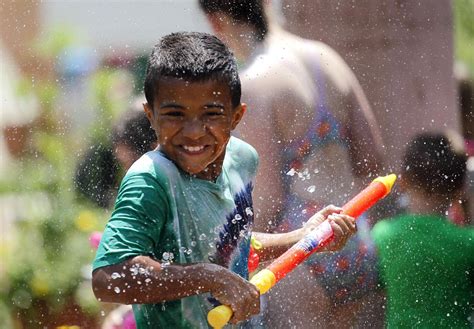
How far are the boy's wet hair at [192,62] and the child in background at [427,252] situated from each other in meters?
1.38

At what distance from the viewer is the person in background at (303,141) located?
361 cm

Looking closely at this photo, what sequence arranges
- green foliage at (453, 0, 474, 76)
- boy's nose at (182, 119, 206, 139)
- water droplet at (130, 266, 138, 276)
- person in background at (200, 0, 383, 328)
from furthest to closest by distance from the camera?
green foliage at (453, 0, 474, 76)
person in background at (200, 0, 383, 328)
boy's nose at (182, 119, 206, 139)
water droplet at (130, 266, 138, 276)

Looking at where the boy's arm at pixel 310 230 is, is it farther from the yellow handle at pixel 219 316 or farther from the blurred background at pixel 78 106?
the blurred background at pixel 78 106

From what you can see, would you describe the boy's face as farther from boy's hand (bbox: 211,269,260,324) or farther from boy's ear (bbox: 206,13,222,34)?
boy's ear (bbox: 206,13,222,34)

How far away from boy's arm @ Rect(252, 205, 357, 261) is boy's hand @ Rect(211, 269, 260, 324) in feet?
1.51

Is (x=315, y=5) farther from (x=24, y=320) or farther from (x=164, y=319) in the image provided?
(x=164, y=319)

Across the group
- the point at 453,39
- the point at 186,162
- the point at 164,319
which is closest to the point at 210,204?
the point at 186,162

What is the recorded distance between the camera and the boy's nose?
103 inches

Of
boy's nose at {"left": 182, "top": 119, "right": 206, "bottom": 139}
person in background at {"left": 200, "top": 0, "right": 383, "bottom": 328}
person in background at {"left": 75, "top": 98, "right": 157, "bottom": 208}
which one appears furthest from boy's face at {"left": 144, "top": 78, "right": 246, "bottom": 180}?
person in background at {"left": 75, "top": 98, "right": 157, "bottom": 208}

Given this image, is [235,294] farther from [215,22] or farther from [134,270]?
[215,22]

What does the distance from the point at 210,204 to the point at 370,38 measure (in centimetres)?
182

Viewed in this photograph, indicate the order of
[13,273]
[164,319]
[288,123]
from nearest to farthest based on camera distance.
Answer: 1. [164,319]
2. [288,123]
3. [13,273]

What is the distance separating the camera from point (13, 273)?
4.20 metres

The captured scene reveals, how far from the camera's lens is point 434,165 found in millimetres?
4152
